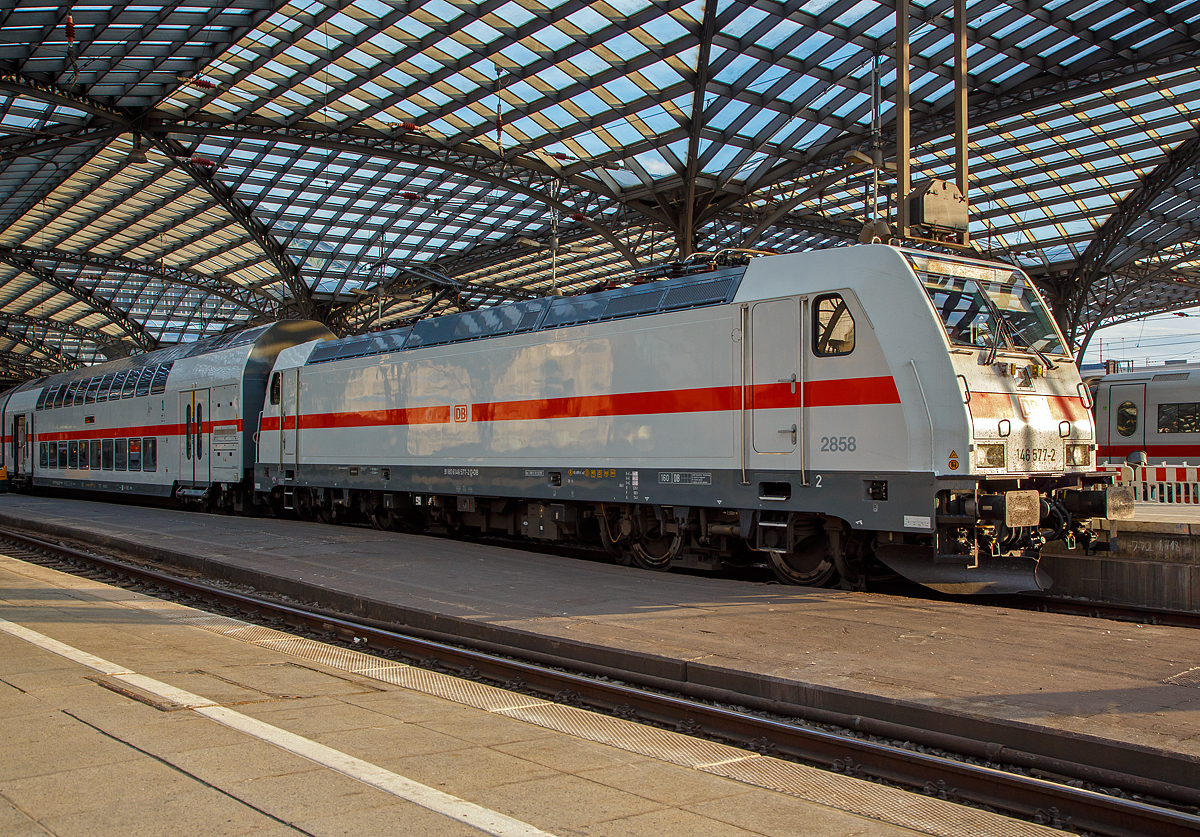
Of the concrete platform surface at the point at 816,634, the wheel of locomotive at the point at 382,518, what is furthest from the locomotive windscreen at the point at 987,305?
the wheel of locomotive at the point at 382,518

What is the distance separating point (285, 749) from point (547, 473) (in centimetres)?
934

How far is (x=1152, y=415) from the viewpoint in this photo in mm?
24016

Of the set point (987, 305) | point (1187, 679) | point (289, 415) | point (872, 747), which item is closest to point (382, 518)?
point (289, 415)

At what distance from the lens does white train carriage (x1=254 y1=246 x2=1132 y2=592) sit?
9977mm

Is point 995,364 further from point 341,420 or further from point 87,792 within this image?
point 341,420

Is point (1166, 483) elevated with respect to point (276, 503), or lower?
elevated

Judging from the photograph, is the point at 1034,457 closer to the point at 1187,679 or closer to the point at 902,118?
the point at 1187,679

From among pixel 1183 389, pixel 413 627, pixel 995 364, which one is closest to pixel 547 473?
pixel 413 627

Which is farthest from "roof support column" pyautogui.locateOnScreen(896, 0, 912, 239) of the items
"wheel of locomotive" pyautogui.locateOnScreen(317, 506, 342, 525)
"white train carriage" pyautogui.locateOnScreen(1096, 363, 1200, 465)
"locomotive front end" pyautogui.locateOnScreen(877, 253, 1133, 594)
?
"wheel of locomotive" pyautogui.locateOnScreen(317, 506, 342, 525)

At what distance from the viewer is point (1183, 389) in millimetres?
23406

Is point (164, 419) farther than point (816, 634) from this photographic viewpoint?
Yes

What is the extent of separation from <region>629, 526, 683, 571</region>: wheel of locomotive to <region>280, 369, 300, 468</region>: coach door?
34.6 ft

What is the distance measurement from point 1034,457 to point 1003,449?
65 centimetres

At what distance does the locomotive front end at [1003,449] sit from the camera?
971cm
